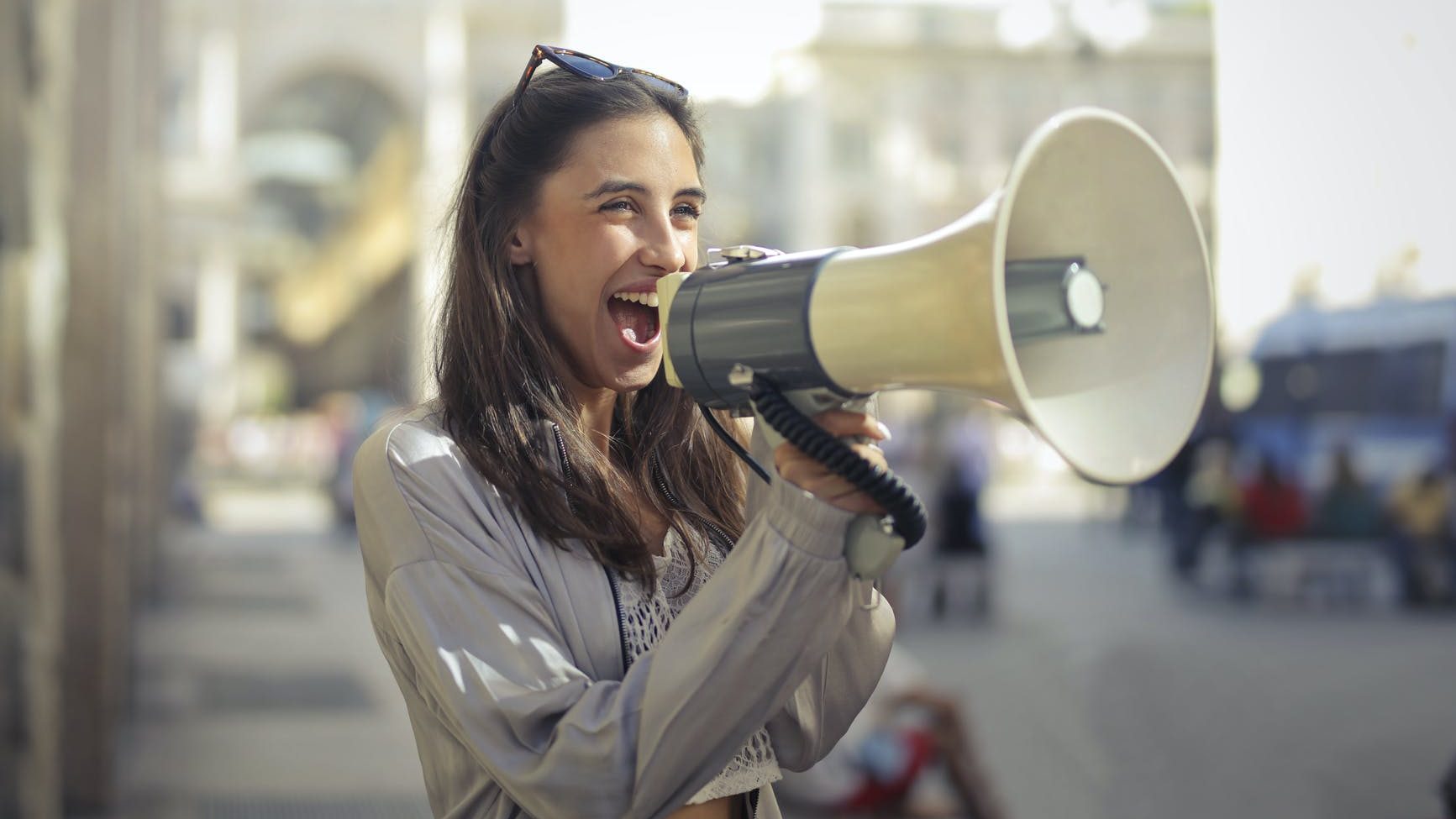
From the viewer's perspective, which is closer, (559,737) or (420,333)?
(559,737)

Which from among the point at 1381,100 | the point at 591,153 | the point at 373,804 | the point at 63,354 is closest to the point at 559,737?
the point at 591,153

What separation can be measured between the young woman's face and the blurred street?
311 centimetres

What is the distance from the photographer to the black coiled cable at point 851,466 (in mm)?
1155

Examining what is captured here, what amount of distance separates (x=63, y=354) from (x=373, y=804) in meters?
2.27

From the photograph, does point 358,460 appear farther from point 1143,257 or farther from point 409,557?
point 1143,257

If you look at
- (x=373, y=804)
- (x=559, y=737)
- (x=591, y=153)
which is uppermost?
(x=591, y=153)

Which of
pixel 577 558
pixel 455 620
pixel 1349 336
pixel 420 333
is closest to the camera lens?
pixel 455 620

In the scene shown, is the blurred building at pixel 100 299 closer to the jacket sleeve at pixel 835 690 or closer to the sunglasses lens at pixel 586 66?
the sunglasses lens at pixel 586 66

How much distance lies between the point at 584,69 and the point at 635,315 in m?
0.26

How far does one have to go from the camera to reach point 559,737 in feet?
3.92

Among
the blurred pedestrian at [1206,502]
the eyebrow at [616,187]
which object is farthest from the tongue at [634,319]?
the blurred pedestrian at [1206,502]

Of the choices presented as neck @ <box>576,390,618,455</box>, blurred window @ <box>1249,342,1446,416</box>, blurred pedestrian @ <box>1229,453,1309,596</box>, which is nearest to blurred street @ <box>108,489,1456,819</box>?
blurred pedestrian @ <box>1229,453,1309,596</box>

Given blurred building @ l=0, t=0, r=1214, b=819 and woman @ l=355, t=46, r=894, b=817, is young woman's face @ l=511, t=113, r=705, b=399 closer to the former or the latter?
woman @ l=355, t=46, r=894, b=817

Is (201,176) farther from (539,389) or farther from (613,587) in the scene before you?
(613,587)
